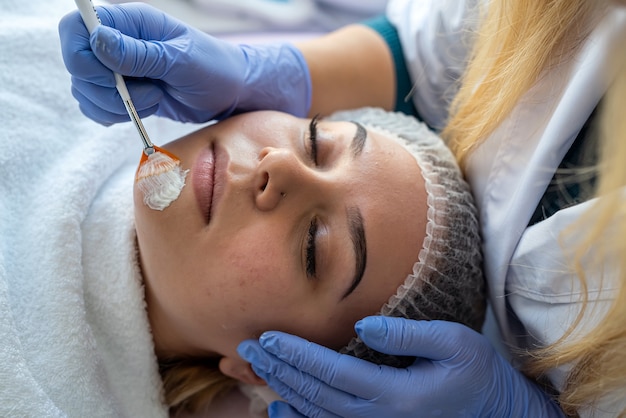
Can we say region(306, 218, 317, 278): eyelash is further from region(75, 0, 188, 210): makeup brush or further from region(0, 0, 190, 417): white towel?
region(0, 0, 190, 417): white towel

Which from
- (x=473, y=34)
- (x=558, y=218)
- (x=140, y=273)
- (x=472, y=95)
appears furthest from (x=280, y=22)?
(x=558, y=218)

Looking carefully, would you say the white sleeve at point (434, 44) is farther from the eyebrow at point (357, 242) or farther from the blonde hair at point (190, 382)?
the blonde hair at point (190, 382)

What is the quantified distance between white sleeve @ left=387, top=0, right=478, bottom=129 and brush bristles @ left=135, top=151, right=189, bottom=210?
0.67 metres

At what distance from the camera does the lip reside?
95 centimetres

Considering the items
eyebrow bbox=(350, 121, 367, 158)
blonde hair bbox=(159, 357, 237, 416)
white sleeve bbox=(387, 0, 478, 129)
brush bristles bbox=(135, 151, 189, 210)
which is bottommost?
blonde hair bbox=(159, 357, 237, 416)

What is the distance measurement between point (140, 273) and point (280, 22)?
99cm

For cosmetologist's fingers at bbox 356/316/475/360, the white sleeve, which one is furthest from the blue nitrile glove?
the white sleeve

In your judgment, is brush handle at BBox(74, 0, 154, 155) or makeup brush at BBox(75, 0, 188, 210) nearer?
brush handle at BBox(74, 0, 154, 155)

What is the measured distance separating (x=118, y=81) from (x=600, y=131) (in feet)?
2.51

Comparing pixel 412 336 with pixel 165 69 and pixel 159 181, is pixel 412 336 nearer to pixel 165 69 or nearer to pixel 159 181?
pixel 159 181

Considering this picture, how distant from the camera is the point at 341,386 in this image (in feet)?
3.17

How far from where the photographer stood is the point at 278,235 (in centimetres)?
94

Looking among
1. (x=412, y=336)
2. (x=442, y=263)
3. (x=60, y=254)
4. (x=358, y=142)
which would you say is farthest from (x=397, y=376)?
(x=60, y=254)

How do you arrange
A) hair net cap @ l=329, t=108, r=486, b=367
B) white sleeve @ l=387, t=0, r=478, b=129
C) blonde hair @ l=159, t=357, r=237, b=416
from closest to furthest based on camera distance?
1. hair net cap @ l=329, t=108, r=486, b=367
2. blonde hair @ l=159, t=357, r=237, b=416
3. white sleeve @ l=387, t=0, r=478, b=129
